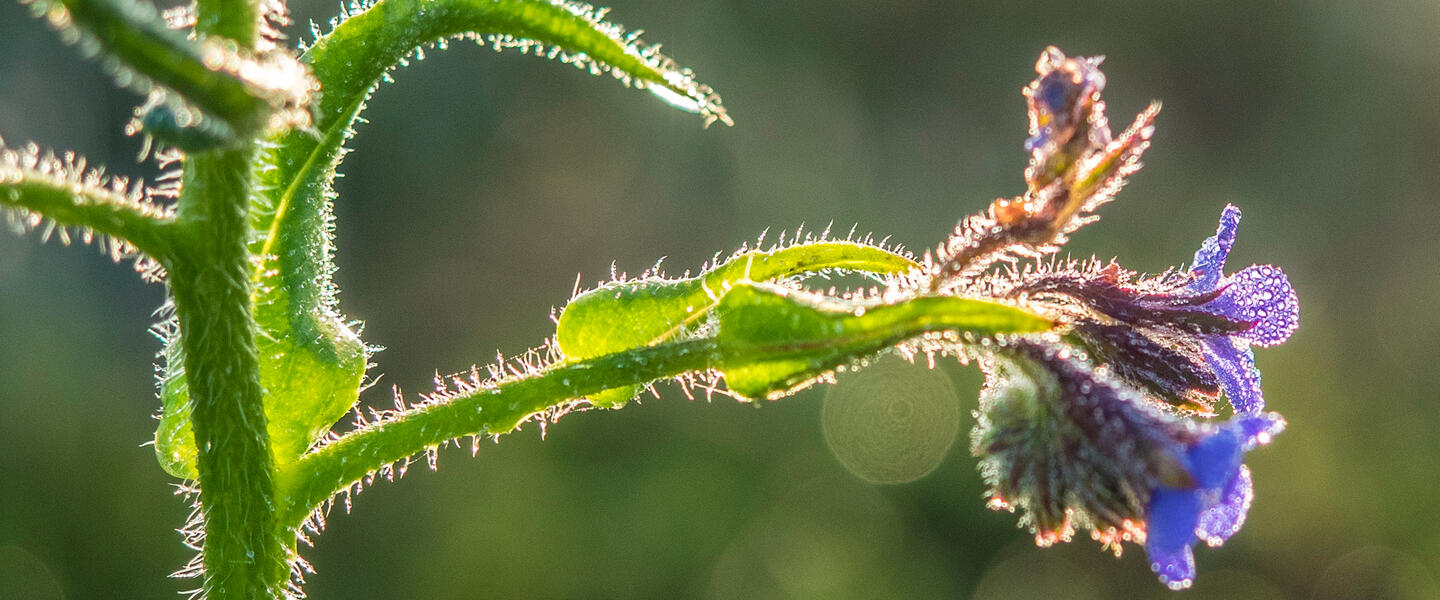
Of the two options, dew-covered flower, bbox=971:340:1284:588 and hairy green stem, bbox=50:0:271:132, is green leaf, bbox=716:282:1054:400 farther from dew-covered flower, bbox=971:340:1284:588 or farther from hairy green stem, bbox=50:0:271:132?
hairy green stem, bbox=50:0:271:132

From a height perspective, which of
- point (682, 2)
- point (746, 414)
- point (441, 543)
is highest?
point (682, 2)

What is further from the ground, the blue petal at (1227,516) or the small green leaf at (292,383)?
the blue petal at (1227,516)

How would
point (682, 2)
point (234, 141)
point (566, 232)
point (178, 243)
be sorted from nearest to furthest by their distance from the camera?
point (234, 141), point (178, 243), point (566, 232), point (682, 2)

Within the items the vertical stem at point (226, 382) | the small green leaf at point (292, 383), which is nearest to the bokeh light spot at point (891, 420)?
the small green leaf at point (292, 383)

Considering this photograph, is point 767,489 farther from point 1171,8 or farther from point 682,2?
point 1171,8

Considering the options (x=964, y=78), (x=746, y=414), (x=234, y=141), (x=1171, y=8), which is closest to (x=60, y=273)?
(x=746, y=414)

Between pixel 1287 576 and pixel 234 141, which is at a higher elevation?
pixel 1287 576

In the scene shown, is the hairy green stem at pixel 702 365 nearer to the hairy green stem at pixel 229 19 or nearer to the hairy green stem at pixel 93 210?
the hairy green stem at pixel 93 210
